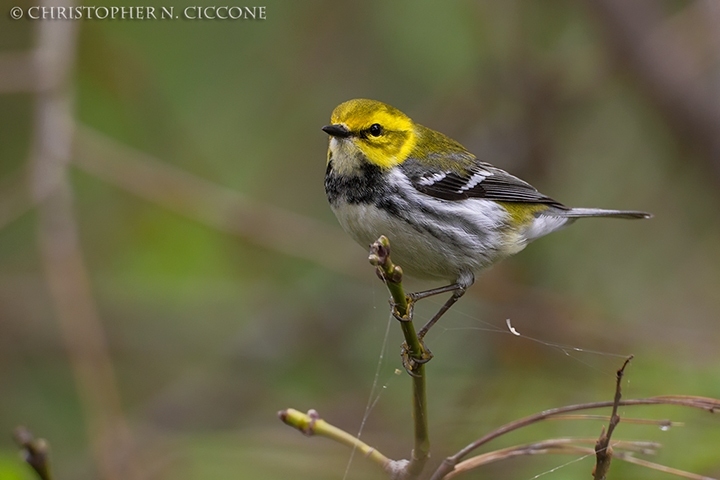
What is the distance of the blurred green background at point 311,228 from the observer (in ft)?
14.0

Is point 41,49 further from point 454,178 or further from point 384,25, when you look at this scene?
point 384,25

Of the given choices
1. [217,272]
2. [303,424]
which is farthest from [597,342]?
[303,424]

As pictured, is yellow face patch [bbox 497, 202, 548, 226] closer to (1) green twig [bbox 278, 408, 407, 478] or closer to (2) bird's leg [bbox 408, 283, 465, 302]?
(2) bird's leg [bbox 408, 283, 465, 302]

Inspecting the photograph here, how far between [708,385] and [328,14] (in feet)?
13.0

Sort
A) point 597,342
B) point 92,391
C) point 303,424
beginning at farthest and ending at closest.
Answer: point 597,342
point 92,391
point 303,424

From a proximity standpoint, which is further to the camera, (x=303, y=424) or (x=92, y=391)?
(x=92, y=391)

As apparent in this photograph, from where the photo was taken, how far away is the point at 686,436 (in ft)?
10.1

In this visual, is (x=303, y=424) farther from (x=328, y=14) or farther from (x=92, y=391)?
(x=328, y=14)

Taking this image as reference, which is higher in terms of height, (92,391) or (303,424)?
(303,424)

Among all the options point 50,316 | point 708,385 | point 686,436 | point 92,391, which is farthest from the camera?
point 50,316

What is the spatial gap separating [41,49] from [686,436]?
3.35m

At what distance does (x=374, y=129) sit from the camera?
3.60 meters

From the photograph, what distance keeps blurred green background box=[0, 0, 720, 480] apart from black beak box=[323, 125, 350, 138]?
52.0 inches

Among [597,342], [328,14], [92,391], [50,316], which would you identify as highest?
[328,14]
